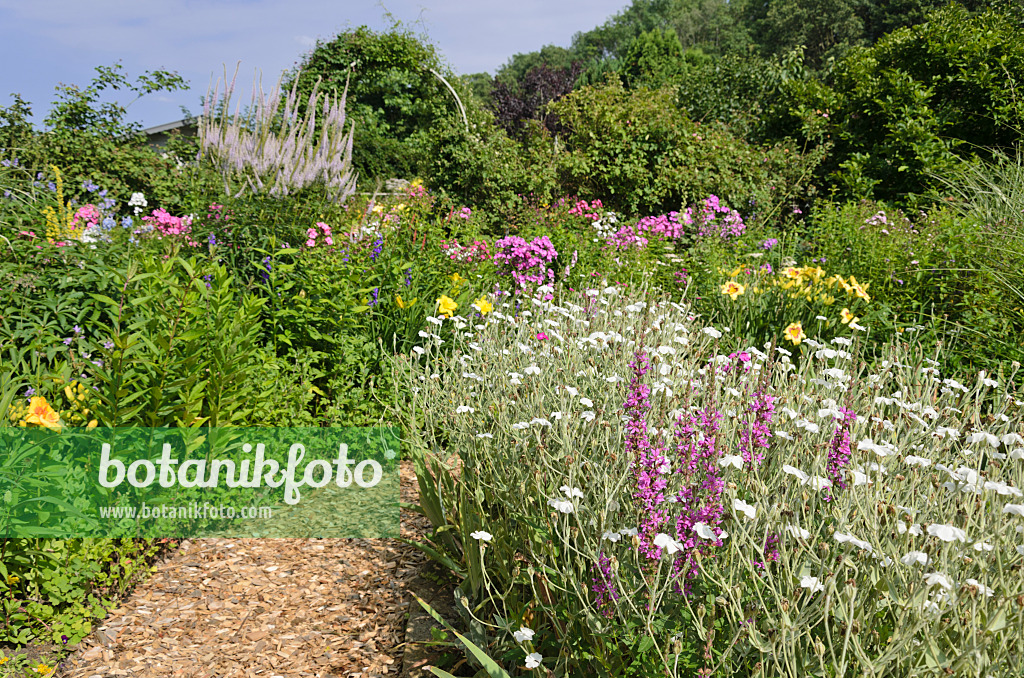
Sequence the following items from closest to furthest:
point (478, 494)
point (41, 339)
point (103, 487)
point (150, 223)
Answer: point (478, 494)
point (103, 487)
point (41, 339)
point (150, 223)

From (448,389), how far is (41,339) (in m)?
2.00

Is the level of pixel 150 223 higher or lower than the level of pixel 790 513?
higher

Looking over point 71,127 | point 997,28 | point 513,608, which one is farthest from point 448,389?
point 997,28

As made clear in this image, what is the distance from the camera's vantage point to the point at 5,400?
8.30 ft

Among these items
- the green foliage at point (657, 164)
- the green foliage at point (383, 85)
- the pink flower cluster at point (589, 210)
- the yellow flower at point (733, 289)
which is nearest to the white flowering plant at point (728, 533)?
the yellow flower at point (733, 289)

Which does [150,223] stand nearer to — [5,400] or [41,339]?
[41,339]

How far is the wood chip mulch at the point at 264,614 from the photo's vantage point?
2490 mm

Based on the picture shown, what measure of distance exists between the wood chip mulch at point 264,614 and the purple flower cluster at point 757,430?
149 centimetres

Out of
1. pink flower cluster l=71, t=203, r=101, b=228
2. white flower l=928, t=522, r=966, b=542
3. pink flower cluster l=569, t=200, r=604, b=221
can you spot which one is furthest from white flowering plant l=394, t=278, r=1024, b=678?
pink flower cluster l=569, t=200, r=604, b=221

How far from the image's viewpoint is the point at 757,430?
204 centimetres

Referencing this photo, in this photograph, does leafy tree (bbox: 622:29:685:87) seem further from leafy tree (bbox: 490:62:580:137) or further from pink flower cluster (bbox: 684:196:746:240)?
pink flower cluster (bbox: 684:196:746:240)

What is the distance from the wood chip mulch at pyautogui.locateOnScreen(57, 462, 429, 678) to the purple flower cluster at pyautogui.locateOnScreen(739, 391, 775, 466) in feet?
4.87

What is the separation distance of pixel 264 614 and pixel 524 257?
3.33m

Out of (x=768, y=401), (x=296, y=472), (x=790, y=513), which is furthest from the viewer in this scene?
(x=296, y=472)
